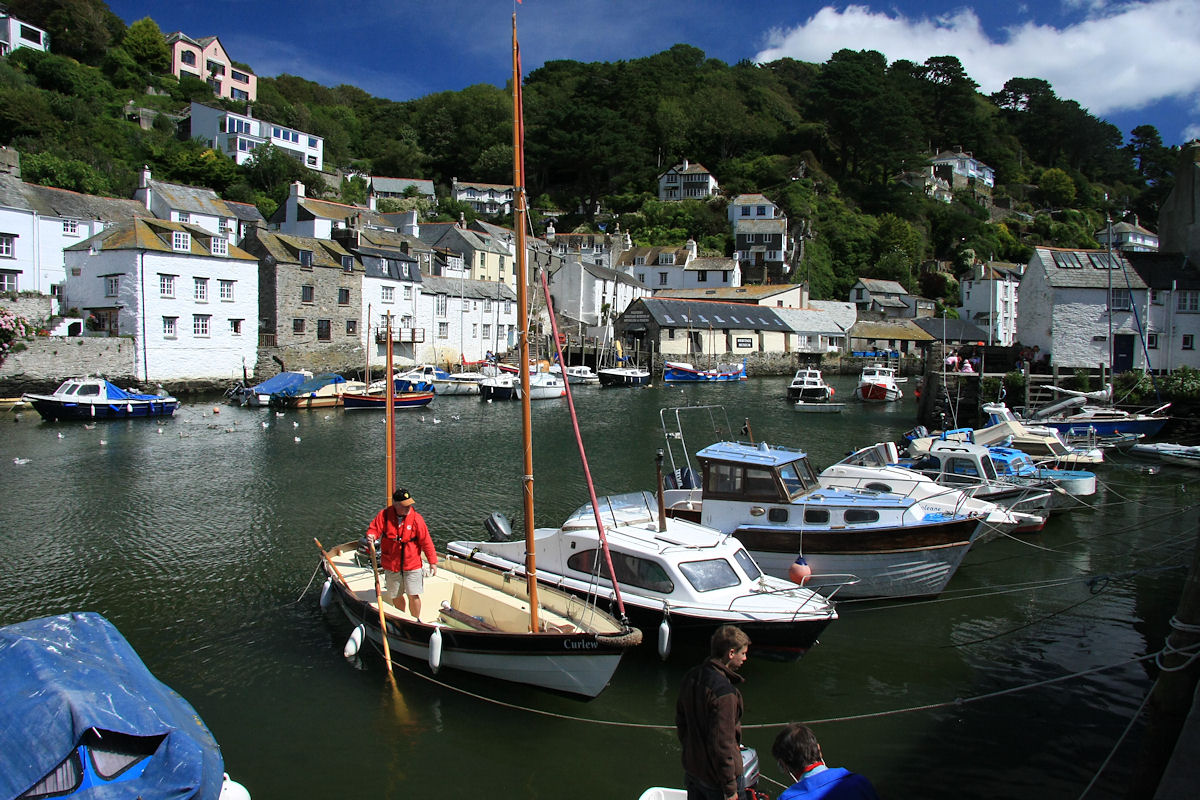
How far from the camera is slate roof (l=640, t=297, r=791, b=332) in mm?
73875

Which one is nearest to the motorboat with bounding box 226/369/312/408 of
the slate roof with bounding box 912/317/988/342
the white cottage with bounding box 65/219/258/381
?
the white cottage with bounding box 65/219/258/381

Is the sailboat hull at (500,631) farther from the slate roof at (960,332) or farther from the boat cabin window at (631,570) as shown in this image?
the slate roof at (960,332)

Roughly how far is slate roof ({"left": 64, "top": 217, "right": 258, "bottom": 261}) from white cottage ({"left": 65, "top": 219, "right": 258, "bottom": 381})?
0.17 ft

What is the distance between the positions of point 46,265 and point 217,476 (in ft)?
112

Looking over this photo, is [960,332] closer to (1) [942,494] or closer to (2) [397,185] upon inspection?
(1) [942,494]

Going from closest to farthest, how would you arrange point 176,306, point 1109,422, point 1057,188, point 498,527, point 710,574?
1. point 710,574
2. point 498,527
3. point 1109,422
4. point 176,306
5. point 1057,188

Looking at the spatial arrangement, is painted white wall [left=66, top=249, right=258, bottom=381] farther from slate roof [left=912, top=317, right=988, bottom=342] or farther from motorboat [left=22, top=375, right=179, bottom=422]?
slate roof [left=912, top=317, right=988, bottom=342]

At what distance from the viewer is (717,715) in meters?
5.58

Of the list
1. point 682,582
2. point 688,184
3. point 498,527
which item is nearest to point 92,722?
point 682,582

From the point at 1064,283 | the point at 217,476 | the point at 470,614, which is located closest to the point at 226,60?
the point at 217,476

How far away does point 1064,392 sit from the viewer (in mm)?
34500

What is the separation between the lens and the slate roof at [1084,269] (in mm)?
37031

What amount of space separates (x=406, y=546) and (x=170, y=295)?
44108 mm

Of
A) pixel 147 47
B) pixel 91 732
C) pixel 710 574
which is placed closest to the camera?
pixel 91 732
